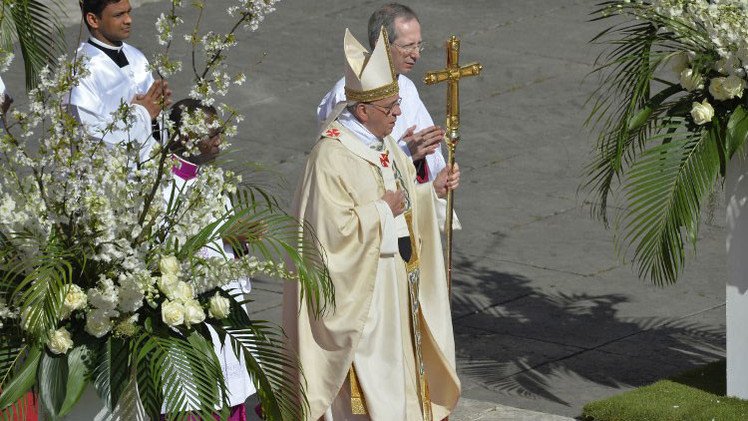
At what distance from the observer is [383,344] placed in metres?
6.64

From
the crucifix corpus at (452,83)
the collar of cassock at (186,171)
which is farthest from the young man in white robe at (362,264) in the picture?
the collar of cassock at (186,171)

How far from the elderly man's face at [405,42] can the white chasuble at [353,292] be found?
94 centimetres

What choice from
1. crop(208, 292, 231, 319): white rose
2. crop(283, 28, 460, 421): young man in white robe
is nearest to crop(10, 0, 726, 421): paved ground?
crop(283, 28, 460, 421): young man in white robe

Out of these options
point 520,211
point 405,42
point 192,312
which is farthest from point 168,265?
point 520,211

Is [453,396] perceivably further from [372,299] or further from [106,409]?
[106,409]

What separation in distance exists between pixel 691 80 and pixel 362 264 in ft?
5.98

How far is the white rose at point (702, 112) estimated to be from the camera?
23.4ft

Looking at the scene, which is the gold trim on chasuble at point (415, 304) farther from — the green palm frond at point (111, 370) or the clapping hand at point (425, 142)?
the green palm frond at point (111, 370)

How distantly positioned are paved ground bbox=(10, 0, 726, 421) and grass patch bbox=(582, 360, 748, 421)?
230mm

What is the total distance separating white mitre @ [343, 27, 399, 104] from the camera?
21.2 feet

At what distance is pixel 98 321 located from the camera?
4871 mm

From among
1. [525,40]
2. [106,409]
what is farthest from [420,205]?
[525,40]

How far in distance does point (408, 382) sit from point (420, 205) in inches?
30.7

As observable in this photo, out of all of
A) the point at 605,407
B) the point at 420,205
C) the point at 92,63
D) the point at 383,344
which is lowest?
the point at 605,407
